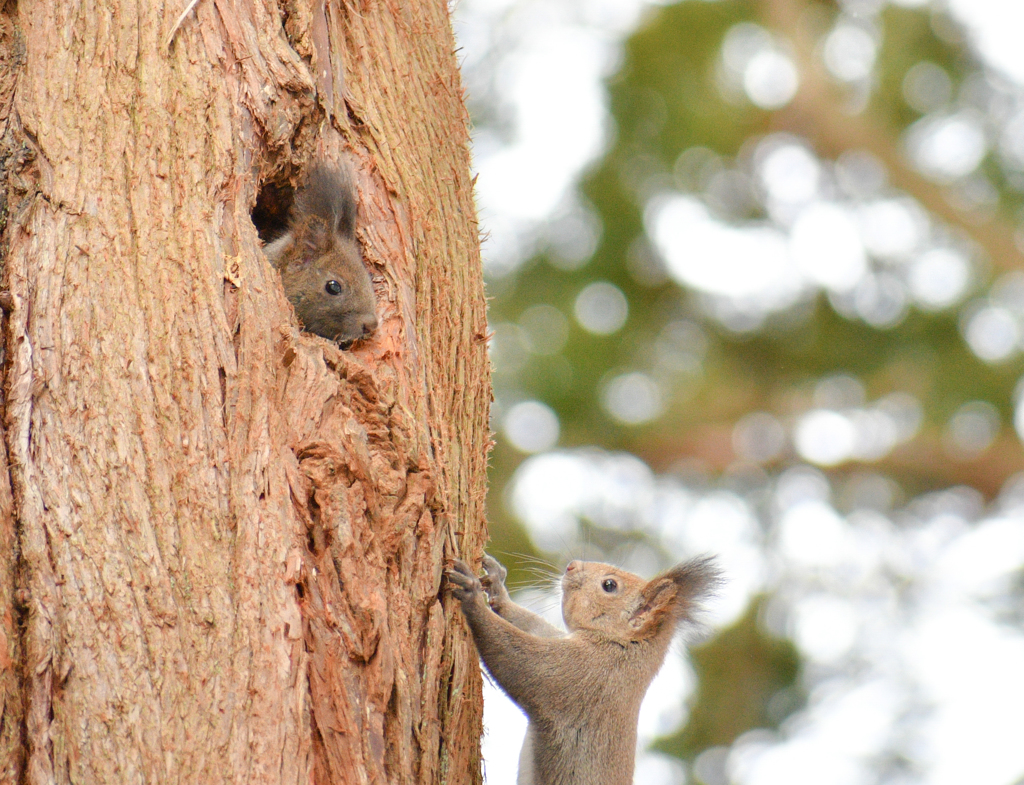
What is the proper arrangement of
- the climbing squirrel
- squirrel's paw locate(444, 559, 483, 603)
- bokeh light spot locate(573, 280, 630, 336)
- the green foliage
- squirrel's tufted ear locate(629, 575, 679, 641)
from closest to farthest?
squirrel's paw locate(444, 559, 483, 603)
the climbing squirrel
squirrel's tufted ear locate(629, 575, 679, 641)
the green foliage
bokeh light spot locate(573, 280, 630, 336)

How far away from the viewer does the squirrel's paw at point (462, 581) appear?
8.79ft

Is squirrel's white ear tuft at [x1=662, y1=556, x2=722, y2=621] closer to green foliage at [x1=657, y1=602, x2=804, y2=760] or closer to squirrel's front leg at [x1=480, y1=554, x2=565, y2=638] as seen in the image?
squirrel's front leg at [x1=480, y1=554, x2=565, y2=638]

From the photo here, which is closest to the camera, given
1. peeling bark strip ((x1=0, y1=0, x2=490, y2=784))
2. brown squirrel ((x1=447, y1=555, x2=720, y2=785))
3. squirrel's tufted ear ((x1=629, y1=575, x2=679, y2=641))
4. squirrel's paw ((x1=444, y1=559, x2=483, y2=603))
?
peeling bark strip ((x1=0, y1=0, x2=490, y2=784))

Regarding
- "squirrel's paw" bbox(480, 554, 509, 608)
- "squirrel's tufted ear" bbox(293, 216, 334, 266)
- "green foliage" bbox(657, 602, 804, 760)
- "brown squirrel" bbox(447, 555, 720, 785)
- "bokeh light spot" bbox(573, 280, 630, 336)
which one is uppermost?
"bokeh light spot" bbox(573, 280, 630, 336)

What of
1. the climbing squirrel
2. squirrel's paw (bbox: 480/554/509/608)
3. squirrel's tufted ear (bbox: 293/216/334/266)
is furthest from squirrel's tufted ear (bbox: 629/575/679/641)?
squirrel's tufted ear (bbox: 293/216/334/266)

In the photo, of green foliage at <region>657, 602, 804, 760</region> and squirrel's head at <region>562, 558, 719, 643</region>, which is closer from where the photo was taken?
squirrel's head at <region>562, 558, 719, 643</region>

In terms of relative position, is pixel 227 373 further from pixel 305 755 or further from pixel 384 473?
pixel 305 755

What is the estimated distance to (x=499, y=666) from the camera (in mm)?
3066

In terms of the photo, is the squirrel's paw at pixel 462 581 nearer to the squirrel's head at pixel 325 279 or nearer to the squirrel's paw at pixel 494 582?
the squirrel's paw at pixel 494 582

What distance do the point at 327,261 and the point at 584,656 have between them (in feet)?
4.84

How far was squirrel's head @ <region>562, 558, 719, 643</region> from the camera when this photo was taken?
147 inches

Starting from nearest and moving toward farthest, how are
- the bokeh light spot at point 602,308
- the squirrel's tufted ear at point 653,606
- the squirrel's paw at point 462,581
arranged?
A: the squirrel's paw at point 462,581
the squirrel's tufted ear at point 653,606
the bokeh light spot at point 602,308

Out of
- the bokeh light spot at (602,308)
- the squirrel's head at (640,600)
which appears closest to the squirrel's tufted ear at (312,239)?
the squirrel's head at (640,600)

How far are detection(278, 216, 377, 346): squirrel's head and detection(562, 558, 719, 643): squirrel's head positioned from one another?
134 cm
